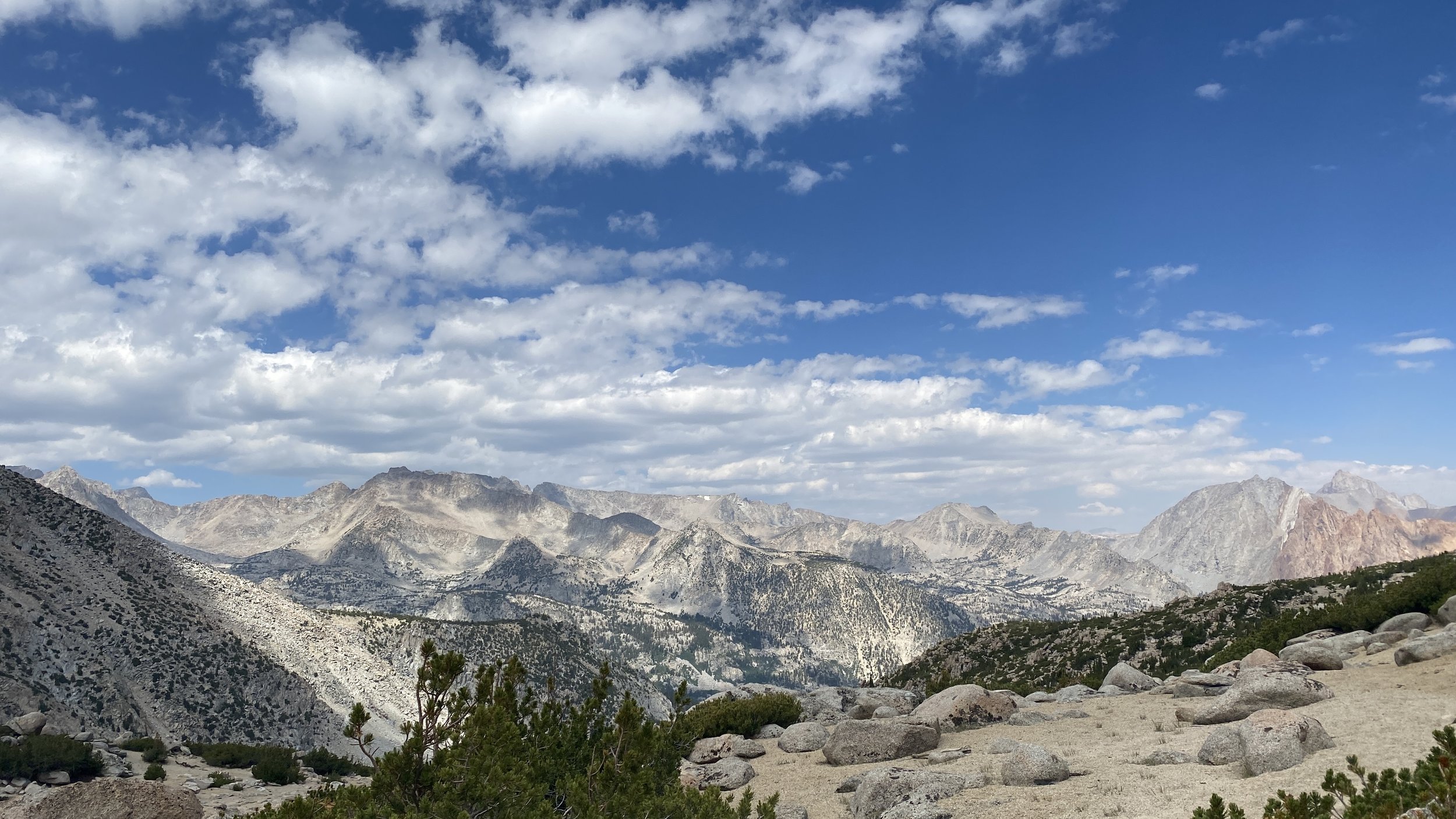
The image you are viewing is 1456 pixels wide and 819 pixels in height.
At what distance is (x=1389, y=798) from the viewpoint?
8.20m

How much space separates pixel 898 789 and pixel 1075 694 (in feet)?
55.3

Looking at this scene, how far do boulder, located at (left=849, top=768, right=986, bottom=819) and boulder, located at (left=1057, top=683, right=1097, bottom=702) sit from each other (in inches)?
564

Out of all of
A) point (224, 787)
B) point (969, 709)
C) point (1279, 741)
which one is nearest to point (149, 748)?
point (224, 787)

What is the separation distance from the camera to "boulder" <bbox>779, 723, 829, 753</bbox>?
27.0 meters

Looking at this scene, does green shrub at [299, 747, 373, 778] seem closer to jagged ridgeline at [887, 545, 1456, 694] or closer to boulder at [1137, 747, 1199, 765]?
boulder at [1137, 747, 1199, 765]

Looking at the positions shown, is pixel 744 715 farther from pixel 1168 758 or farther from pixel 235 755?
pixel 235 755

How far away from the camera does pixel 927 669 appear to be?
6738 cm

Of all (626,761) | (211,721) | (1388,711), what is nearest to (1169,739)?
(1388,711)

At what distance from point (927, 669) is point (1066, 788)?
180ft

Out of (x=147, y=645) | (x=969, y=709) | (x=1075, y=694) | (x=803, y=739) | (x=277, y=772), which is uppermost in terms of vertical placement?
(x=969, y=709)

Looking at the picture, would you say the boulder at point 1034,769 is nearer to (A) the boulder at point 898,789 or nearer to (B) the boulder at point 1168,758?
(A) the boulder at point 898,789

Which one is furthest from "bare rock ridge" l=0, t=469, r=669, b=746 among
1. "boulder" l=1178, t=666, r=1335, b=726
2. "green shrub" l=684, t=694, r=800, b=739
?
"boulder" l=1178, t=666, r=1335, b=726

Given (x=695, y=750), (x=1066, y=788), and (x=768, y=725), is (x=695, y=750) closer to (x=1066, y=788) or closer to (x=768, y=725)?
(x=768, y=725)

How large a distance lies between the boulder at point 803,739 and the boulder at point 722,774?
2.70 meters
